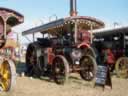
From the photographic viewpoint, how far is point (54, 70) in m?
11.8

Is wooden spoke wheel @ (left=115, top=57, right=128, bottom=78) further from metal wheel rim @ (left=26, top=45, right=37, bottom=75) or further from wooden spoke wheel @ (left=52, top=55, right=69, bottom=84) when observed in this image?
metal wheel rim @ (left=26, top=45, right=37, bottom=75)

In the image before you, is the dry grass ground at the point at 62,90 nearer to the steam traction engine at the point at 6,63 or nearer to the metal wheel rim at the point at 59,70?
the steam traction engine at the point at 6,63

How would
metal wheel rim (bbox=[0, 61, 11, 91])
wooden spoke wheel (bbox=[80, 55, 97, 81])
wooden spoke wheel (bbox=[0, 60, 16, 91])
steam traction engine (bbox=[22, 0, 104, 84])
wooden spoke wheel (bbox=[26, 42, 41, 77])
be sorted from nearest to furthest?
wooden spoke wheel (bbox=[0, 60, 16, 91]) < metal wheel rim (bbox=[0, 61, 11, 91]) < steam traction engine (bbox=[22, 0, 104, 84]) < wooden spoke wheel (bbox=[80, 55, 97, 81]) < wooden spoke wheel (bbox=[26, 42, 41, 77])

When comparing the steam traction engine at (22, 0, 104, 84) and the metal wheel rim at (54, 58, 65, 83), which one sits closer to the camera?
the metal wheel rim at (54, 58, 65, 83)

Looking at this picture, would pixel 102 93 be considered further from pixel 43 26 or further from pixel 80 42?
pixel 43 26

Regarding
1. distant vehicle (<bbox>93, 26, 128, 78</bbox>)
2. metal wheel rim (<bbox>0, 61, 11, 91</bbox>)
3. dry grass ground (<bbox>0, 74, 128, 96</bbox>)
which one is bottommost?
dry grass ground (<bbox>0, 74, 128, 96</bbox>)

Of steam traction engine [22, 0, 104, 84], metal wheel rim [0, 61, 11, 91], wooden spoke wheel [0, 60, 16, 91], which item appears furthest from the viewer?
steam traction engine [22, 0, 104, 84]

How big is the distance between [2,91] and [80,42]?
3971 millimetres

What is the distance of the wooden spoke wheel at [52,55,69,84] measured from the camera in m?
10.9

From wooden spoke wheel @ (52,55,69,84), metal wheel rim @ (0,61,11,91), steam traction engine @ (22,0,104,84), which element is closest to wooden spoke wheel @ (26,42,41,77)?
steam traction engine @ (22,0,104,84)

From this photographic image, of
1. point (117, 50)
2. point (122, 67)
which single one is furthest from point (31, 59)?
point (122, 67)

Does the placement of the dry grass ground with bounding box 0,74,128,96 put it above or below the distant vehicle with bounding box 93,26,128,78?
below

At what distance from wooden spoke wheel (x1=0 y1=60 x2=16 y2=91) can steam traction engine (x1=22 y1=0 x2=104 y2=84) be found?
7.30ft

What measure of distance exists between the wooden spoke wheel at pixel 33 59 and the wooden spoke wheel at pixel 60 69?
6.15 feet
